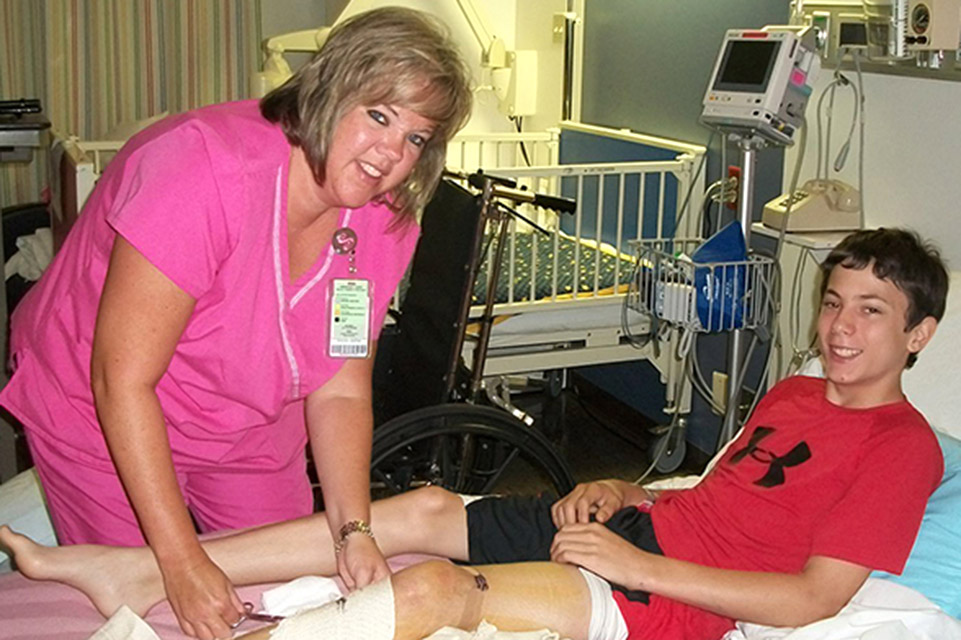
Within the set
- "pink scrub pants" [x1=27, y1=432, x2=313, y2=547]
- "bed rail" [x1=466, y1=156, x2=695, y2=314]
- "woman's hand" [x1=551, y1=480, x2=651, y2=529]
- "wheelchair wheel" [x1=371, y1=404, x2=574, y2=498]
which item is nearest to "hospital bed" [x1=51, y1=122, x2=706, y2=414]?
"bed rail" [x1=466, y1=156, x2=695, y2=314]

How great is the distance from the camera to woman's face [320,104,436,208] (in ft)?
4.85

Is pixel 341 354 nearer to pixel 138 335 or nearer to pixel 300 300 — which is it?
pixel 300 300

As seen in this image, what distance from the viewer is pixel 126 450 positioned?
4.70 ft

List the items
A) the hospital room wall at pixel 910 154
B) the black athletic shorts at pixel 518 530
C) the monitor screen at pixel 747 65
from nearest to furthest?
the black athletic shorts at pixel 518 530 < the hospital room wall at pixel 910 154 < the monitor screen at pixel 747 65

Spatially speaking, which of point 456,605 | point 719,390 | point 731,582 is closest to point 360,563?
point 456,605

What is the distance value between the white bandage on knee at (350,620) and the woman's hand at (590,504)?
476 mm

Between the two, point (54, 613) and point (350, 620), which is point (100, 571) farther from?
point (350, 620)

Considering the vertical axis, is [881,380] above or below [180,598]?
above

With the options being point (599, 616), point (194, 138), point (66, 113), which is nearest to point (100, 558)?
point (194, 138)

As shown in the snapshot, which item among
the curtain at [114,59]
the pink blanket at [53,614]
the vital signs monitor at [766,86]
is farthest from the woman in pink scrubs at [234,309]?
the curtain at [114,59]

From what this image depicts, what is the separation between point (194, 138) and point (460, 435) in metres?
1.40

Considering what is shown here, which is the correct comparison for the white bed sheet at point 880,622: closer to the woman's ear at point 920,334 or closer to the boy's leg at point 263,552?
the woman's ear at point 920,334

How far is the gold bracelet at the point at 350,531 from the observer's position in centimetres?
167

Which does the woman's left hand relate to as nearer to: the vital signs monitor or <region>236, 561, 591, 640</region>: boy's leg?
<region>236, 561, 591, 640</region>: boy's leg
